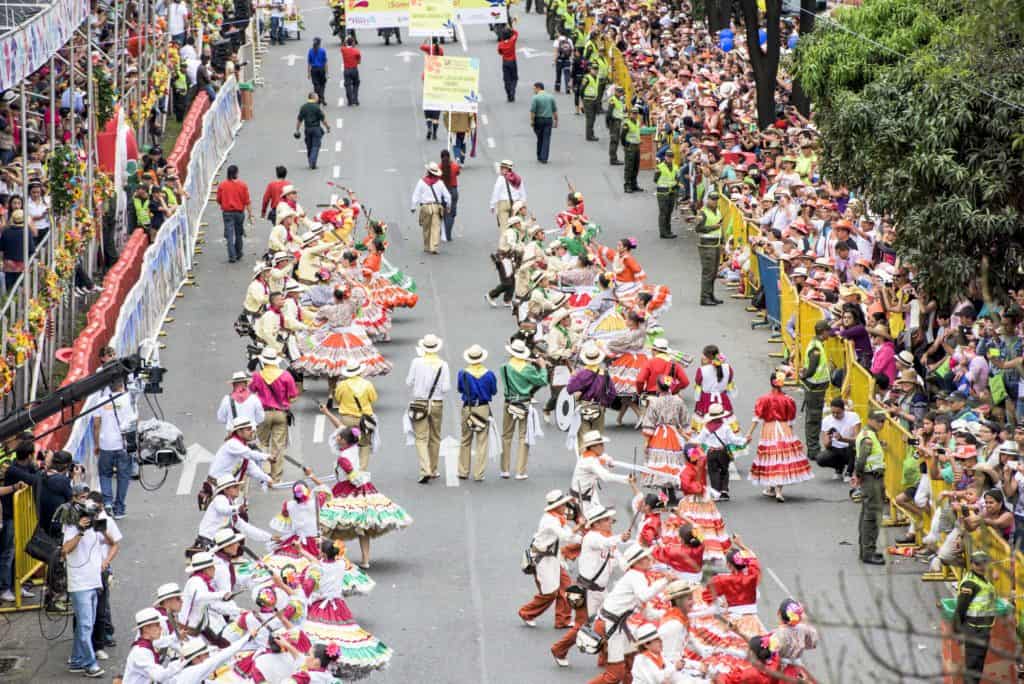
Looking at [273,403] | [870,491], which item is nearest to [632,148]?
[273,403]

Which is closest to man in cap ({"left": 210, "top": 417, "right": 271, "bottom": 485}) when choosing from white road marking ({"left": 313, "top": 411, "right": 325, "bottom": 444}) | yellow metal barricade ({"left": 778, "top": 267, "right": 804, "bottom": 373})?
white road marking ({"left": 313, "top": 411, "right": 325, "bottom": 444})

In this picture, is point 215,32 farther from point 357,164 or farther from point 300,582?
point 300,582

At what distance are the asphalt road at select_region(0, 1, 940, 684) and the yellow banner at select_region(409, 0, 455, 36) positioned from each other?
9.42 ft

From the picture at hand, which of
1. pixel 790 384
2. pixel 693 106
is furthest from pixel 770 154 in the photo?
pixel 790 384


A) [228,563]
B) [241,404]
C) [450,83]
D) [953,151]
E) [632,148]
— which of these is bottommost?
[241,404]

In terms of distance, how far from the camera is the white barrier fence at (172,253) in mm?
25078

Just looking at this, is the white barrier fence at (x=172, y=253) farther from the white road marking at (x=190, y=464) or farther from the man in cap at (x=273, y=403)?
the man in cap at (x=273, y=403)

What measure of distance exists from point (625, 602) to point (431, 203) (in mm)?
18188

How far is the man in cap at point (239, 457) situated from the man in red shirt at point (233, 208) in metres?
13.3

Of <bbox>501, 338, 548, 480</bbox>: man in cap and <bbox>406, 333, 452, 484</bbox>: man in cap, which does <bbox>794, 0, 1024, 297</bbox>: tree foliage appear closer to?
<bbox>501, 338, 548, 480</bbox>: man in cap

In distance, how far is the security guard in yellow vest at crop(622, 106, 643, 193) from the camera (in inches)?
1463

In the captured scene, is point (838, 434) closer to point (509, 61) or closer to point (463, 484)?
point (463, 484)

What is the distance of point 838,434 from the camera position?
72.2 ft

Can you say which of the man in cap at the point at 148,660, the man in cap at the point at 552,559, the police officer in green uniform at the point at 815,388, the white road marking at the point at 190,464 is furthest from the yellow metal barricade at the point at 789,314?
the man in cap at the point at 148,660
